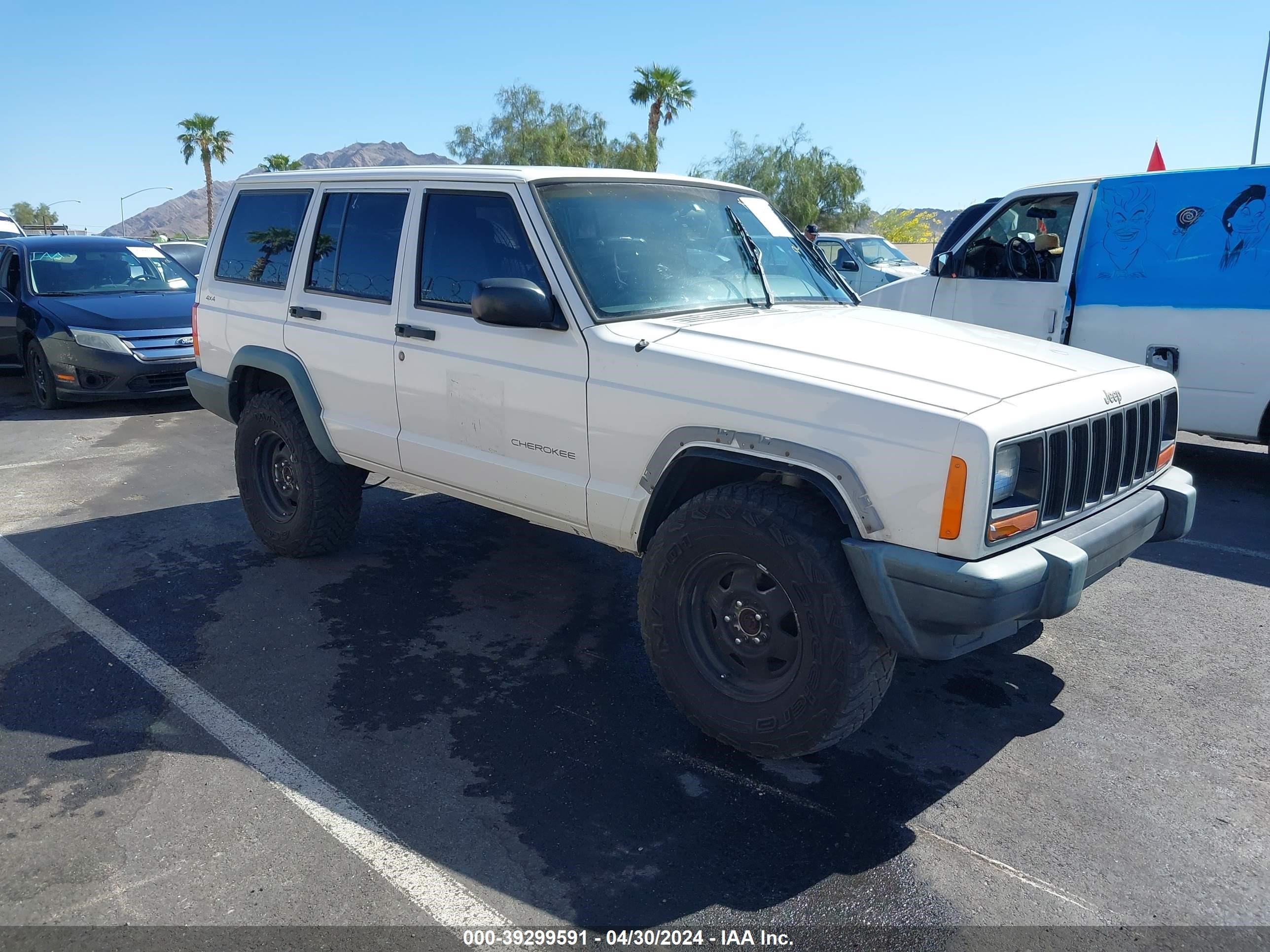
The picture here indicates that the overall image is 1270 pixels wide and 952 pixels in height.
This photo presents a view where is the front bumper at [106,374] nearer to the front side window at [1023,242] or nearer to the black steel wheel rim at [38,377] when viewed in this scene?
the black steel wheel rim at [38,377]

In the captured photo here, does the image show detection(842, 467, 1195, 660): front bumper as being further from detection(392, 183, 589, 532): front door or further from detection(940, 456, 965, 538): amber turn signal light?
detection(392, 183, 589, 532): front door

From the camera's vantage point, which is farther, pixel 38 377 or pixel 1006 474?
pixel 38 377

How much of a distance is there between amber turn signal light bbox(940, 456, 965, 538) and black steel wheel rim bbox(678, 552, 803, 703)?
0.56 m

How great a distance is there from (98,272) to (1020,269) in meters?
9.51

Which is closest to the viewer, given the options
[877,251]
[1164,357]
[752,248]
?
[752,248]

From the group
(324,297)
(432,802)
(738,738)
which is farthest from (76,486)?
(738,738)

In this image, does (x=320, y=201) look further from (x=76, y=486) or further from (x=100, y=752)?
(x=76, y=486)

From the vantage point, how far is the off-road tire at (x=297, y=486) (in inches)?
205

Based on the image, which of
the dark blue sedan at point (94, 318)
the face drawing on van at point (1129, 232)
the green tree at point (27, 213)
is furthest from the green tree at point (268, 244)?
the green tree at point (27, 213)

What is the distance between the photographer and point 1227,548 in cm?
577

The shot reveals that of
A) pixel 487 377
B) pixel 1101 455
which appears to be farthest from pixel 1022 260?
pixel 487 377

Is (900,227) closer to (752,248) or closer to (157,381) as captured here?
(157,381)

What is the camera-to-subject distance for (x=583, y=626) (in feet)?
15.3

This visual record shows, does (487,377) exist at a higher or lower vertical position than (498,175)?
lower
